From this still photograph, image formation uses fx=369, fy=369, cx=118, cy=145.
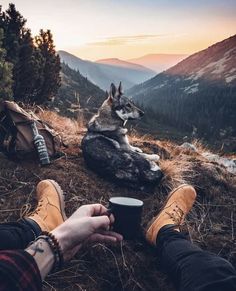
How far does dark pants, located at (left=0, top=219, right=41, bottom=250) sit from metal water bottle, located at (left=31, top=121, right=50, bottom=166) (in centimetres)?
244

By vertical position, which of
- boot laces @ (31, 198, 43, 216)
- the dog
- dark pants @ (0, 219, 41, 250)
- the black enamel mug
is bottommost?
boot laces @ (31, 198, 43, 216)

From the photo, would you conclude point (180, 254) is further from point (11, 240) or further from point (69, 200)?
point (69, 200)

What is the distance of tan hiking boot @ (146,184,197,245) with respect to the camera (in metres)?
4.13

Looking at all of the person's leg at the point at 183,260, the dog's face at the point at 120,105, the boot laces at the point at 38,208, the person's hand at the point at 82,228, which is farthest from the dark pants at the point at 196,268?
the dog's face at the point at 120,105

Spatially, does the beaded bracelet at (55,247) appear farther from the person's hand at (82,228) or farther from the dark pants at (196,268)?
the dark pants at (196,268)

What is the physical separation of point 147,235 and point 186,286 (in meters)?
1.82

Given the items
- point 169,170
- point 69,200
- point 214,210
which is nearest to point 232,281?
point 69,200

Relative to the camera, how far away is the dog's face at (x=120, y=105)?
7098mm

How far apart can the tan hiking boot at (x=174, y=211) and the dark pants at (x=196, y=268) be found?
72cm

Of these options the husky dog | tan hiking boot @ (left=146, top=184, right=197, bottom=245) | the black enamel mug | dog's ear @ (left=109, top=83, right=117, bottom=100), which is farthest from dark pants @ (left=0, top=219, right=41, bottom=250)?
dog's ear @ (left=109, top=83, right=117, bottom=100)

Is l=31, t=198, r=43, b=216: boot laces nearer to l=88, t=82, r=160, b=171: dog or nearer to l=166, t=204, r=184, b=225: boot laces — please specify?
l=166, t=204, r=184, b=225: boot laces

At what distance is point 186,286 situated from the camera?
242 centimetres

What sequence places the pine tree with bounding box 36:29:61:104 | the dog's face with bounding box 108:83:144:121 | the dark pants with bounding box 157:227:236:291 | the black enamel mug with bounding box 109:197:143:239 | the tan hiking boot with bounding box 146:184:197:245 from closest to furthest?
the dark pants with bounding box 157:227:236:291, the black enamel mug with bounding box 109:197:143:239, the tan hiking boot with bounding box 146:184:197:245, the dog's face with bounding box 108:83:144:121, the pine tree with bounding box 36:29:61:104

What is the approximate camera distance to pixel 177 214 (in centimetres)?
449
